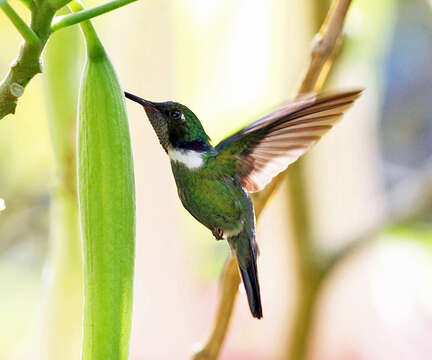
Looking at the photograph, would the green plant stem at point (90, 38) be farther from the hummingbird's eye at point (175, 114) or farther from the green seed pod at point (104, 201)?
the hummingbird's eye at point (175, 114)

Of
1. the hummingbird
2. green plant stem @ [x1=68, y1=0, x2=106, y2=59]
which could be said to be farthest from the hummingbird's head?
green plant stem @ [x1=68, y1=0, x2=106, y2=59]

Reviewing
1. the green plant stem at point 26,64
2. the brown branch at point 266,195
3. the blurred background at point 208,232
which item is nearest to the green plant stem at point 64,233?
the blurred background at point 208,232

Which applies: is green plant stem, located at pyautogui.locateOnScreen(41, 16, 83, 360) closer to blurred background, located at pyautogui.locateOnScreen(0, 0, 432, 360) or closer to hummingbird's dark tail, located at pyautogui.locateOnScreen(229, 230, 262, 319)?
blurred background, located at pyautogui.locateOnScreen(0, 0, 432, 360)

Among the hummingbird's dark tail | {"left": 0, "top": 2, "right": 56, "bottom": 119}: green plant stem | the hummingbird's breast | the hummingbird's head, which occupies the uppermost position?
{"left": 0, "top": 2, "right": 56, "bottom": 119}: green plant stem

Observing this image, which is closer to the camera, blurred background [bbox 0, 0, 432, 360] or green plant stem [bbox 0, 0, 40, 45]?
green plant stem [bbox 0, 0, 40, 45]

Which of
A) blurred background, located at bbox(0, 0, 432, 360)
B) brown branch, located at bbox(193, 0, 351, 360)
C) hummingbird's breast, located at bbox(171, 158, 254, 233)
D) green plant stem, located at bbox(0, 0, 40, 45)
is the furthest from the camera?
blurred background, located at bbox(0, 0, 432, 360)

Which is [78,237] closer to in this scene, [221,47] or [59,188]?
[59,188]

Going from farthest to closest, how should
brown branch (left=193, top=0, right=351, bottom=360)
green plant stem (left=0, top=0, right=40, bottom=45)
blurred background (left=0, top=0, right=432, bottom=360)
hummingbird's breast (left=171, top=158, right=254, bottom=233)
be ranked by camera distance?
blurred background (left=0, top=0, right=432, bottom=360)
hummingbird's breast (left=171, top=158, right=254, bottom=233)
brown branch (left=193, top=0, right=351, bottom=360)
green plant stem (left=0, top=0, right=40, bottom=45)
